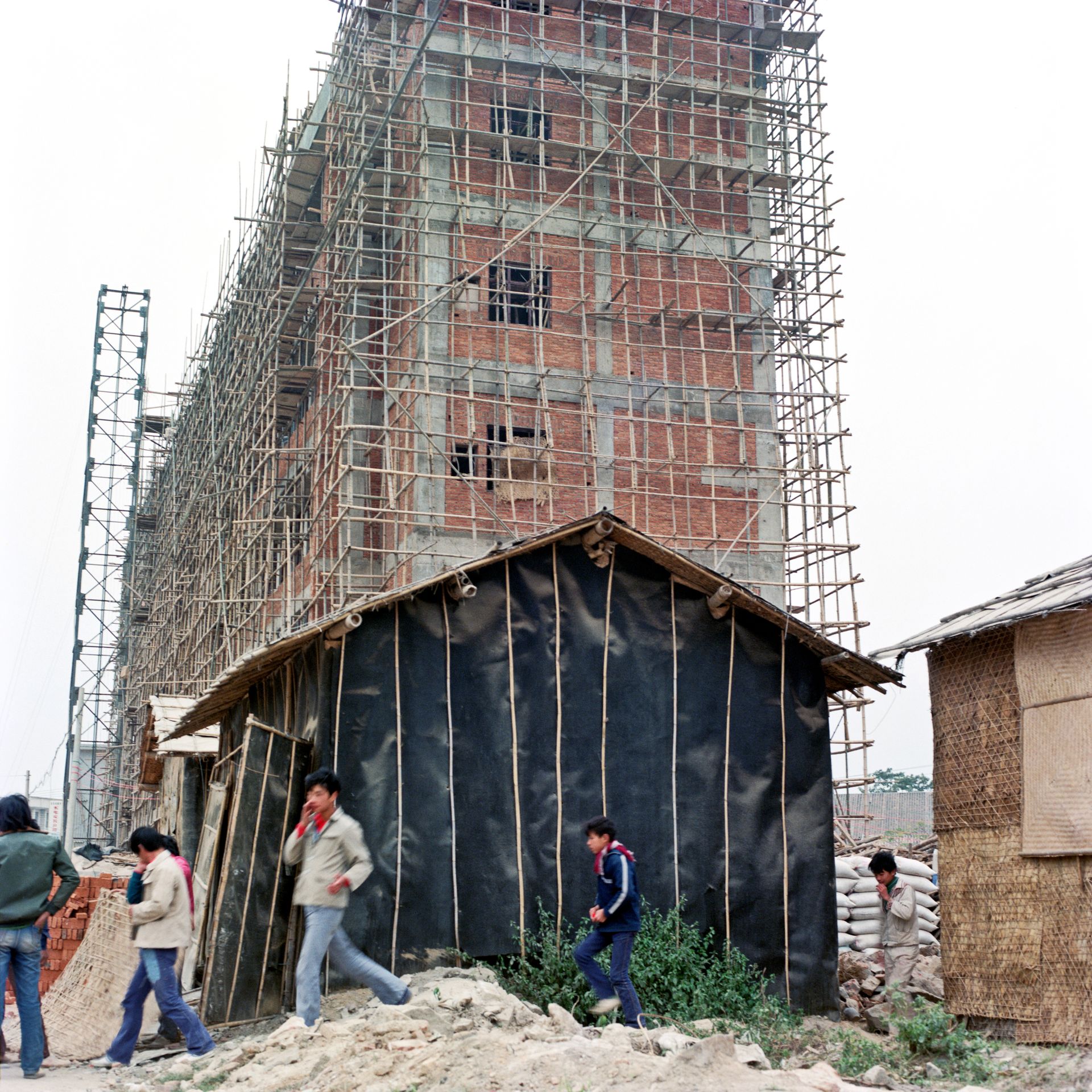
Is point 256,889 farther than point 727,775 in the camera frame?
No

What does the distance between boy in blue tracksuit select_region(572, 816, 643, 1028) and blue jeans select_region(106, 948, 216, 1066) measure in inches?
93.7

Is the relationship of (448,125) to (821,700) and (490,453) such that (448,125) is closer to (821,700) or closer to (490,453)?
(490,453)

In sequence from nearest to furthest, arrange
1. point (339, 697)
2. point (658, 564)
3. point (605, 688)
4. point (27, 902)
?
point (27, 902), point (339, 697), point (605, 688), point (658, 564)

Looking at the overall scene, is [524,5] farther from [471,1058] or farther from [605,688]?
[471,1058]

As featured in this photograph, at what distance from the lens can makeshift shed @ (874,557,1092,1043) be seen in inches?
375

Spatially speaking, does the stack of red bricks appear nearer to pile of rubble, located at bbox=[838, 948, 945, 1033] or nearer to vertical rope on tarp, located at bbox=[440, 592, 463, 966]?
vertical rope on tarp, located at bbox=[440, 592, 463, 966]

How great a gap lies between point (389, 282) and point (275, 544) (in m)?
7.33

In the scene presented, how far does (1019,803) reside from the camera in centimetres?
1003

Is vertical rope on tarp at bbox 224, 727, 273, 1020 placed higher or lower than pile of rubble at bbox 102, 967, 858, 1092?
higher

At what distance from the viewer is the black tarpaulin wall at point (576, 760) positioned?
9.73 meters

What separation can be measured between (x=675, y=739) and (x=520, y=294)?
11.6m

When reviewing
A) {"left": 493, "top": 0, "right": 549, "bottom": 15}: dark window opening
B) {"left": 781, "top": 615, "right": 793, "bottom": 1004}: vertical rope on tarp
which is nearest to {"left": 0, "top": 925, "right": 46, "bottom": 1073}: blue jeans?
{"left": 781, "top": 615, "right": 793, "bottom": 1004}: vertical rope on tarp

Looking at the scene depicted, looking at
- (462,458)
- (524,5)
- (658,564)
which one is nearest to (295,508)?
(462,458)

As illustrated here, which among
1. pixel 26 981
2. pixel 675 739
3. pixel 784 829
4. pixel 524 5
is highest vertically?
pixel 524 5
